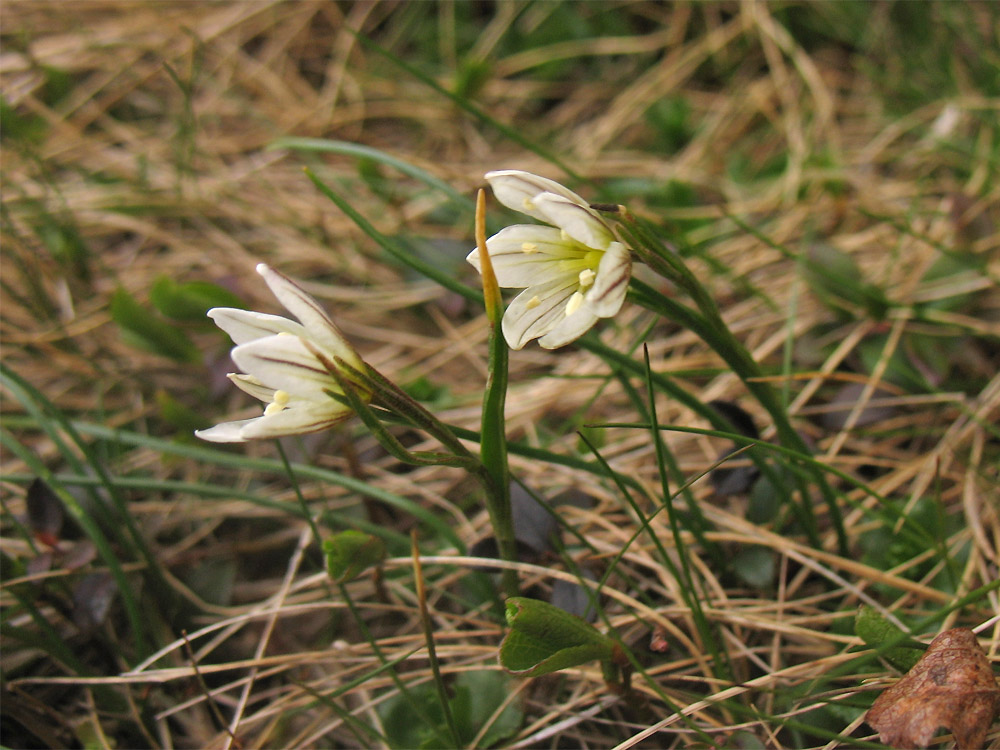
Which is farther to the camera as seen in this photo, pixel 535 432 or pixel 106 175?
pixel 106 175

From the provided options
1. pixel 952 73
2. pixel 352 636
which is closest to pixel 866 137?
pixel 952 73

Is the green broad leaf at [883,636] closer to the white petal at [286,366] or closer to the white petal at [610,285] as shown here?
the white petal at [610,285]

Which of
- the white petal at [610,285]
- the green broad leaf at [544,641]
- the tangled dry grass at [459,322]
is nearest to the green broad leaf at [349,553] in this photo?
the tangled dry grass at [459,322]

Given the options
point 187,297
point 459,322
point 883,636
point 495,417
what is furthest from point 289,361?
point 459,322

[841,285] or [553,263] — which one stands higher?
[553,263]

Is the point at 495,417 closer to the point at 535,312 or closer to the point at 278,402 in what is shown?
the point at 535,312

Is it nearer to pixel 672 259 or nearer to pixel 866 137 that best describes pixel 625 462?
pixel 672 259

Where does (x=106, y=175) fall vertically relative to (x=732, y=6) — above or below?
below
